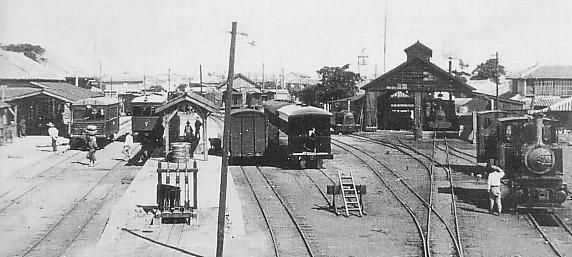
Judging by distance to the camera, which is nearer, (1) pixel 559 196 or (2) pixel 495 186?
(1) pixel 559 196

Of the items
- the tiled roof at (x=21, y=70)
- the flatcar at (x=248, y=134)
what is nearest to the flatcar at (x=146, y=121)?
the flatcar at (x=248, y=134)

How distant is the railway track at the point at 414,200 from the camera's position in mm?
12707

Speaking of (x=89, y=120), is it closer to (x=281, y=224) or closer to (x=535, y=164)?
(x=281, y=224)

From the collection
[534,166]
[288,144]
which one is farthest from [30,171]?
[534,166]

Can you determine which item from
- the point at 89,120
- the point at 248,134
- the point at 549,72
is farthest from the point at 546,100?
the point at 89,120

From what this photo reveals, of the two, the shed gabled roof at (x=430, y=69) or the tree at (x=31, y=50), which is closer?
the shed gabled roof at (x=430, y=69)

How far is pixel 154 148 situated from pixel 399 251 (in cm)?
1991

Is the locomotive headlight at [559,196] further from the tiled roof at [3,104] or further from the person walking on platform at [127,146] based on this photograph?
the tiled roof at [3,104]

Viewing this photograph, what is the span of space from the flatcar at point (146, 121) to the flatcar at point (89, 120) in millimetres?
1526

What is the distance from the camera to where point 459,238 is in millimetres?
12953

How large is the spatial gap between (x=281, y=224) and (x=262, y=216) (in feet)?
3.09

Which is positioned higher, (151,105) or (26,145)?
(151,105)

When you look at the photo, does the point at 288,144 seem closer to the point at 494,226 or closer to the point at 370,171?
the point at 370,171

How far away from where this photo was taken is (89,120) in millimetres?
29594
